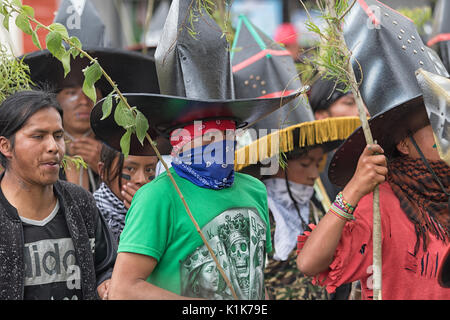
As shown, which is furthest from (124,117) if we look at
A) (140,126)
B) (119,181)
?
(119,181)

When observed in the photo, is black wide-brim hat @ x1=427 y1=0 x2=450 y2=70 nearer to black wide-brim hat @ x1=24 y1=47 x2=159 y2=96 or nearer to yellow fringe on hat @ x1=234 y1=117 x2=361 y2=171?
yellow fringe on hat @ x1=234 y1=117 x2=361 y2=171

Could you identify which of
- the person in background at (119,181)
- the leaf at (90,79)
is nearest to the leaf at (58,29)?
the leaf at (90,79)

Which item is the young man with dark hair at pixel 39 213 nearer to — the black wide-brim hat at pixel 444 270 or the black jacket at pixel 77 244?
the black jacket at pixel 77 244

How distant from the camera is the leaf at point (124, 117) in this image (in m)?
2.24

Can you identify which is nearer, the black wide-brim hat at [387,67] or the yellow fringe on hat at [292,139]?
the black wide-brim hat at [387,67]

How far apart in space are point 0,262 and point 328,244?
1.28 metres

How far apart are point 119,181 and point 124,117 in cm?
147

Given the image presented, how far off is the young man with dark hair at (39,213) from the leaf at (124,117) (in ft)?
2.18

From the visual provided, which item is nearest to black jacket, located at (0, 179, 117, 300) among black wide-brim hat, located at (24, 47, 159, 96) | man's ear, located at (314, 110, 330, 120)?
black wide-brim hat, located at (24, 47, 159, 96)

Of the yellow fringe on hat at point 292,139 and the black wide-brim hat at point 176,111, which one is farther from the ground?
the yellow fringe on hat at point 292,139

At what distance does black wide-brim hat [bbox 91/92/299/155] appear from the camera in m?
2.42

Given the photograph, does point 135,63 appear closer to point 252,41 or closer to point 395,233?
point 252,41
